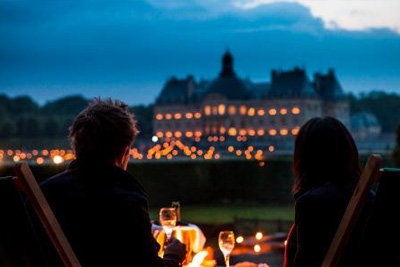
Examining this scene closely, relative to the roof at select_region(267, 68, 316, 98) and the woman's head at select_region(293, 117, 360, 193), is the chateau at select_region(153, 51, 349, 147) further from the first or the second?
the woman's head at select_region(293, 117, 360, 193)

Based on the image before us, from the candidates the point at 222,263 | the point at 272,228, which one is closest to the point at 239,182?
the point at 272,228

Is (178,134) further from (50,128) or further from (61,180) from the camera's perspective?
(61,180)

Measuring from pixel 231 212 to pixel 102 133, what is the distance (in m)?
12.8

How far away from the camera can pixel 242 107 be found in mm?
97250

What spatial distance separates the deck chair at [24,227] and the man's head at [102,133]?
0.26 m

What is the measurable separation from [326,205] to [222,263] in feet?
5.19

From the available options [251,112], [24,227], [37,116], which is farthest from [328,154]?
[251,112]

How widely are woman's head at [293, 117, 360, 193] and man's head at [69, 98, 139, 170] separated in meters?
0.76

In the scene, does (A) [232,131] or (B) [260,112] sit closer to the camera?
(A) [232,131]

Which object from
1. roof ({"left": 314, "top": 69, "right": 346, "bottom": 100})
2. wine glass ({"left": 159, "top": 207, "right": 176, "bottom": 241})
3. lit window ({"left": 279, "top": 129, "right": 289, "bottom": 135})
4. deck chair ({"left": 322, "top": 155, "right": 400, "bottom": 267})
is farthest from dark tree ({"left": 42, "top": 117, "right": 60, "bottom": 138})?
deck chair ({"left": 322, "top": 155, "right": 400, "bottom": 267})

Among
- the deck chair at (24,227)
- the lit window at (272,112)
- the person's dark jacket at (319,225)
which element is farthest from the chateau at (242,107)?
the deck chair at (24,227)

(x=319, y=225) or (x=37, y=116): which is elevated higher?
(x=37, y=116)

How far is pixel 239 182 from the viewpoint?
16094mm

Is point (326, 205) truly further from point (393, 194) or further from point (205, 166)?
point (205, 166)
